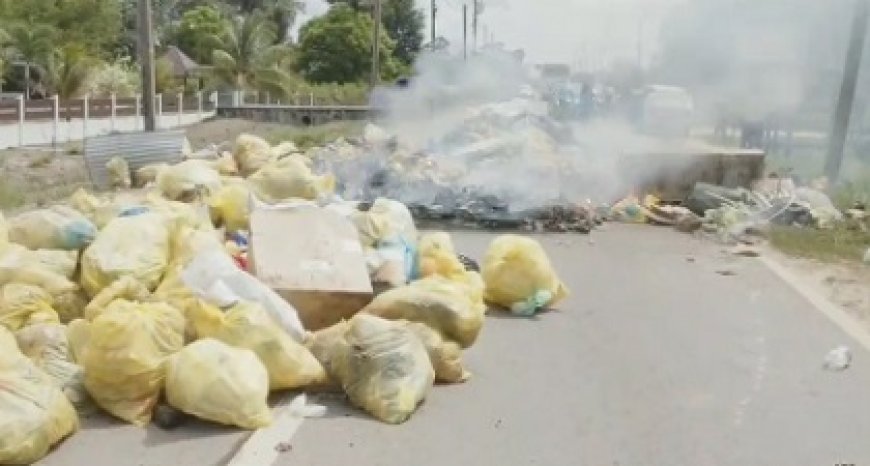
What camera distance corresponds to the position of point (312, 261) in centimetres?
696

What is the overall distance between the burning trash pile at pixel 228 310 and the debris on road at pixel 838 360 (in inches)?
77.2

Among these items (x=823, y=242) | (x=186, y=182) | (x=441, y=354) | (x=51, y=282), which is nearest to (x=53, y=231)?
(x=51, y=282)

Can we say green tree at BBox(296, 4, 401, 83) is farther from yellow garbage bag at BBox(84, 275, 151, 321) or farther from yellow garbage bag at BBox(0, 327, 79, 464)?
yellow garbage bag at BBox(0, 327, 79, 464)

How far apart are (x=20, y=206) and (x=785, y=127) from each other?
13.9 meters

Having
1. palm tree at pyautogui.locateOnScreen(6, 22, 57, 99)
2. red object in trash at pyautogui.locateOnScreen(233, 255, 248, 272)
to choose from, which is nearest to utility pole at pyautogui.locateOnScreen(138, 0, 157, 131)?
red object in trash at pyautogui.locateOnScreen(233, 255, 248, 272)

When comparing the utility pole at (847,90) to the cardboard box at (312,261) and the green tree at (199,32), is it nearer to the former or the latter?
the cardboard box at (312,261)

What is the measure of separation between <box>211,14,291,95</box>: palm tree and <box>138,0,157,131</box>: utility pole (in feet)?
92.3

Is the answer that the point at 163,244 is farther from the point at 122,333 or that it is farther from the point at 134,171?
the point at 134,171

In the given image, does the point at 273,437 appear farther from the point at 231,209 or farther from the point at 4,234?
the point at 231,209

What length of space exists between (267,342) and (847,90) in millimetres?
14679

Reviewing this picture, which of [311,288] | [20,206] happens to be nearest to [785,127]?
[20,206]

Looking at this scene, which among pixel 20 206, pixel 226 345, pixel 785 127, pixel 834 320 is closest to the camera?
pixel 226 345

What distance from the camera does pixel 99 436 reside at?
→ 16.5 feet

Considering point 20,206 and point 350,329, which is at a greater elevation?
point 350,329
